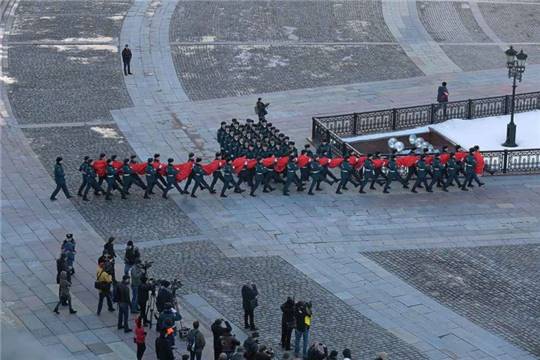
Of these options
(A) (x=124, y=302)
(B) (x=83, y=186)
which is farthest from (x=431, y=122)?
(A) (x=124, y=302)

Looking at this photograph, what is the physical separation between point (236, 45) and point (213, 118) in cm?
944

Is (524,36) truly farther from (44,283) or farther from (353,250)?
(44,283)

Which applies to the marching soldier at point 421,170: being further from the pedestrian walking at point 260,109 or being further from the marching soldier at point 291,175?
the pedestrian walking at point 260,109

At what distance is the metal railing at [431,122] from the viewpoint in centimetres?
4378

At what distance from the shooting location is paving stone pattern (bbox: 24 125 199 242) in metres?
38.6

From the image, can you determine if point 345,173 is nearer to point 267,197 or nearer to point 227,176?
point 267,197

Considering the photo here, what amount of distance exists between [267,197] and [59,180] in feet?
20.1

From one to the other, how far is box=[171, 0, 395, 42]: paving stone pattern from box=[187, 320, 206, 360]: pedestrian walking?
30007 mm

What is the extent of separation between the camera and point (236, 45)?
57906 millimetres

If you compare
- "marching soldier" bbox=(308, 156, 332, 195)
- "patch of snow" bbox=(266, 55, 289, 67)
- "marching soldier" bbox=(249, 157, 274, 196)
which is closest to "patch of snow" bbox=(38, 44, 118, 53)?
"patch of snow" bbox=(266, 55, 289, 67)

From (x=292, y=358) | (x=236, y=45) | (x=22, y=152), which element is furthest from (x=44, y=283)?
(x=236, y=45)

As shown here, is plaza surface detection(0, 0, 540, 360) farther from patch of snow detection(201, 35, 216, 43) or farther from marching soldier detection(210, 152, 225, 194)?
marching soldier detection(210, 152, 225, 194)

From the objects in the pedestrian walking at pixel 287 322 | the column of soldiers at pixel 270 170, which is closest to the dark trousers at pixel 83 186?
the column of soldiers at pixel 270 170

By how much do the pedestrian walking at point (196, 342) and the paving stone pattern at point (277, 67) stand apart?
73.6ft
